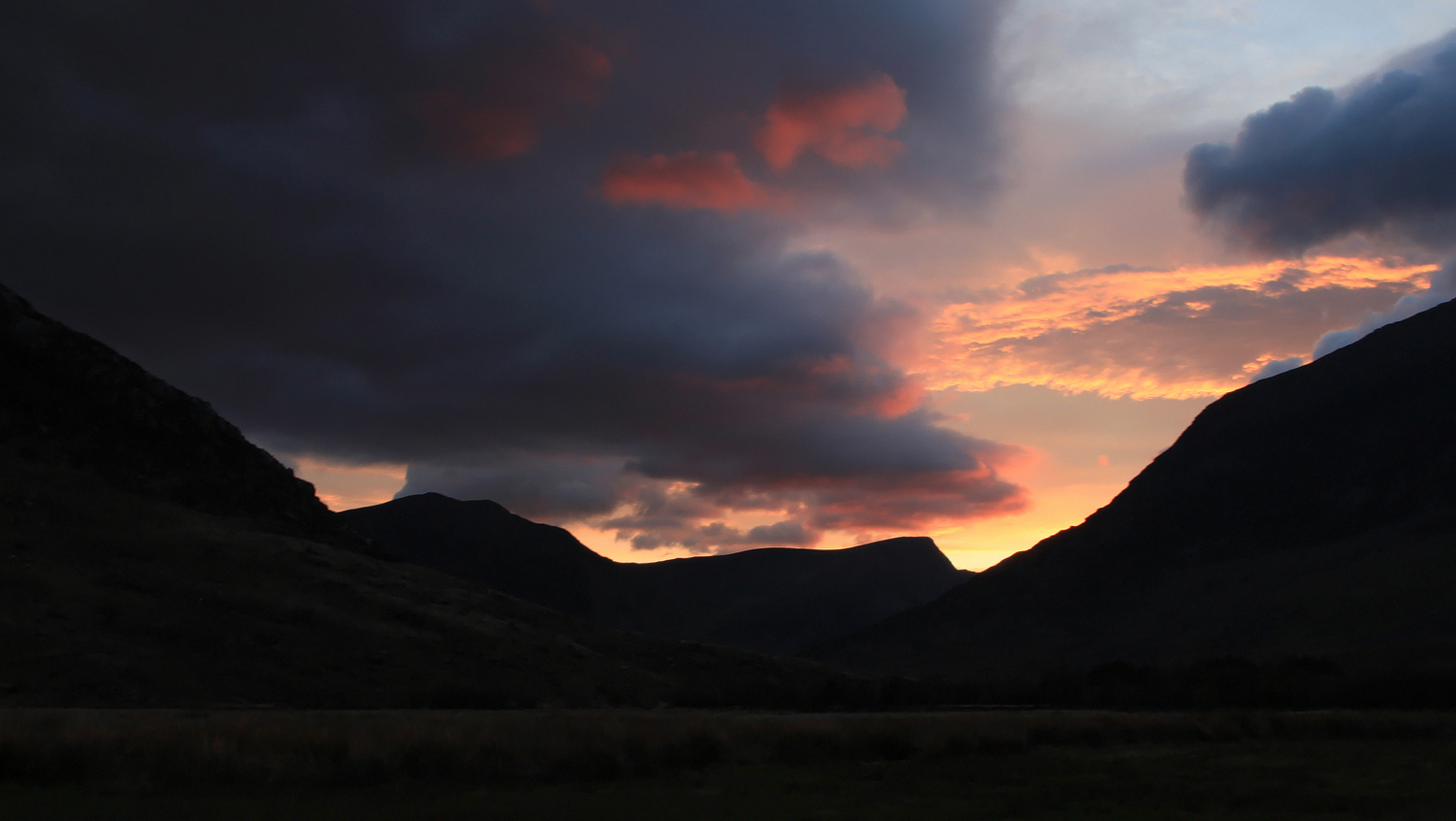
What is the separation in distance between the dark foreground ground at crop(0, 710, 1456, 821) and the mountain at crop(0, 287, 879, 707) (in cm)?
2526

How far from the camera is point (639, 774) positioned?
25.8 metres

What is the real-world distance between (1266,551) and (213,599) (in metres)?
147

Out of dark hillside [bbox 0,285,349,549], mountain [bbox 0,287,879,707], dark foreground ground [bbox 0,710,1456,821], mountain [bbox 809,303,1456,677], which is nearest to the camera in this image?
dark foreground ground [bbox 0,710,1456,821]

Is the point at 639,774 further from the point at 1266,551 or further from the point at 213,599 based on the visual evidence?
the point at 1266,551

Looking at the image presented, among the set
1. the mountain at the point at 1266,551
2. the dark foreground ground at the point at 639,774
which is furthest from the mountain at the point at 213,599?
the mountain at the point at 1266,551

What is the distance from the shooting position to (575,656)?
79.2 meters

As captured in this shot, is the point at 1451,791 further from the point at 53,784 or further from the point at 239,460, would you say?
the point at 239,460

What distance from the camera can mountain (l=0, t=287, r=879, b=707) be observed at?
54.2 metres

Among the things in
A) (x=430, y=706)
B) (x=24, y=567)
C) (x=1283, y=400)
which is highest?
(x=1283, y=400)

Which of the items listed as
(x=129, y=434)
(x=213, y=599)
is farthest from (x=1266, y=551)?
(x=129, y=434)

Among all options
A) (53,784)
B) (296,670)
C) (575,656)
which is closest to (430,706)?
(296,670)

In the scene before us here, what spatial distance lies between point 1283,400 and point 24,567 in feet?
654

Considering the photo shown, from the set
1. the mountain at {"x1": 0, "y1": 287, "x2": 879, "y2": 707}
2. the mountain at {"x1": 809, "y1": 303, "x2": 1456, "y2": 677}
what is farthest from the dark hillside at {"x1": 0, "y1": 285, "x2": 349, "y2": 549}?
the mountain at {"x1": 809, "y1": 303, "x2": 1456, "y2": 677}

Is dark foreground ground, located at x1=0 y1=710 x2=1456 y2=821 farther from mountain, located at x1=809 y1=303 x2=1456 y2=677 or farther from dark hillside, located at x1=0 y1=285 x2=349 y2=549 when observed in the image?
mountain, located at x1=809 y1=303 x2=1456 y2=677
